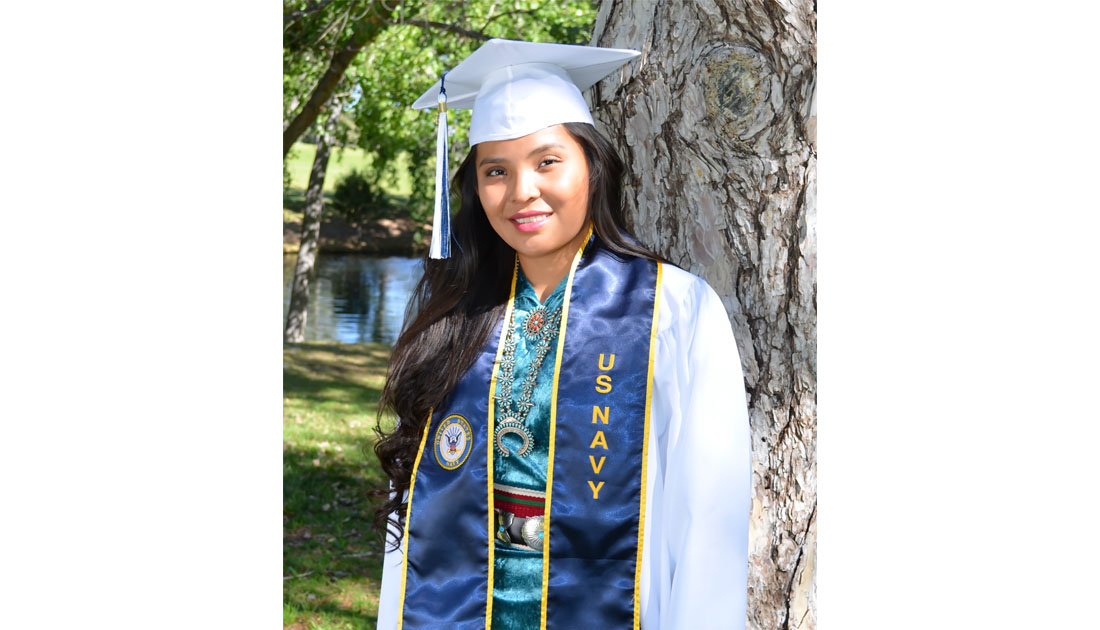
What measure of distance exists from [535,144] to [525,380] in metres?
0.52

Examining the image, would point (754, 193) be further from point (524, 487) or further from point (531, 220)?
point (524, 487)

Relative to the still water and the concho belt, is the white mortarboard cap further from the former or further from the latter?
the still water

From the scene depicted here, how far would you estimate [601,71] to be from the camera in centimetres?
217

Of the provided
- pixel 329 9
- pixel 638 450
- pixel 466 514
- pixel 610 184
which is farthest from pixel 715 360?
pixel 329 9

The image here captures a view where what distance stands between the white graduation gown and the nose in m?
0.37

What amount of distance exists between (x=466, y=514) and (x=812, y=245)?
3.73ft

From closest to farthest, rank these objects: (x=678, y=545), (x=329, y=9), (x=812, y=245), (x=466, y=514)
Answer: (x=678, y=545) < (x=466, y=514) < (x=812, y=245) < (x=329, y=9)

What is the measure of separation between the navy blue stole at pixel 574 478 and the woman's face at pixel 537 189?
11 cm

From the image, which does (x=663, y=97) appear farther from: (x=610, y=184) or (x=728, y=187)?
(x=610, y=184)

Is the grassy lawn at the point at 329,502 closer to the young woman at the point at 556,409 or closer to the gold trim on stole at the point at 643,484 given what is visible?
the young woman at the point at 556,409

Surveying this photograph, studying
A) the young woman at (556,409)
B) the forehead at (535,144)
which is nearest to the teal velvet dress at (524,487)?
the young woman at (556,409)

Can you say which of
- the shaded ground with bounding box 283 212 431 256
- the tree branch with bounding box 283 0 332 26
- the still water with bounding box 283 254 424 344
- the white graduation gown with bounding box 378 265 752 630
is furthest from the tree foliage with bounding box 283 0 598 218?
the shaded ground with bounding box 283 212 431 256

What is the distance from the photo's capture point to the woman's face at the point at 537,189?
1.95 m

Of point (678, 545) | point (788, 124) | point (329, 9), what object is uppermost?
point (329, 9)
